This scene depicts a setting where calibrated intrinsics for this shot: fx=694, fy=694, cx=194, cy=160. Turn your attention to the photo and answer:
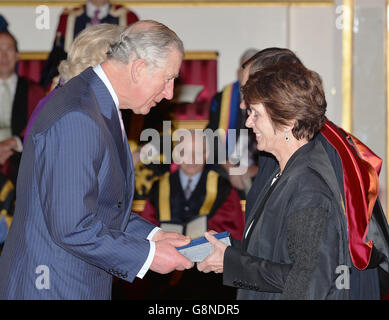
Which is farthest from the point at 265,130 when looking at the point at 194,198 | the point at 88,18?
the point at 88,18

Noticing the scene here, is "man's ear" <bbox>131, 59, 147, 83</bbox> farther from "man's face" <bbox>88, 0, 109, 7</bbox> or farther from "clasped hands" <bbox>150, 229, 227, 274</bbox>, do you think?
"man's face" <bbox>88, 0, 109, 7</bbox>

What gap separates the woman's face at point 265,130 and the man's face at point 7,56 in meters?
4.54

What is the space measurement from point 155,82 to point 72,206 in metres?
0.62

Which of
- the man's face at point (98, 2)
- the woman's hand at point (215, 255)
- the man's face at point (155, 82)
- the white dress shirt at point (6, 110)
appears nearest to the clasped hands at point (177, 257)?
the woman's hand at point (215, 255)

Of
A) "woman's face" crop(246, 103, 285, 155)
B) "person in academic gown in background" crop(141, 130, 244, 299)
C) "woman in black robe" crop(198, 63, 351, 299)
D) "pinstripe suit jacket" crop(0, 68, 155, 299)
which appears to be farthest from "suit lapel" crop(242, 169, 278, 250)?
"person in academic gown in background" crop(141, 130, 244, 299)

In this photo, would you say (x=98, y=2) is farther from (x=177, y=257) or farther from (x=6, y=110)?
(x=177, y=257)

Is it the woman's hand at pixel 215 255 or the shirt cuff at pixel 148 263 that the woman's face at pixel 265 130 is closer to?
the woman's hand at pixel 215 255

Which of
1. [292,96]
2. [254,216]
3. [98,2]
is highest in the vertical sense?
[98,2]

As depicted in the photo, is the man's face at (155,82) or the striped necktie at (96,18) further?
the striped necktie at (96,18)

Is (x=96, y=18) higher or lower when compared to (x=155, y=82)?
higher

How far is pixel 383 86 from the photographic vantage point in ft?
21.6

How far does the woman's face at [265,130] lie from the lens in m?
2.54

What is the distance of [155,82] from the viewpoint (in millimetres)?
2572
